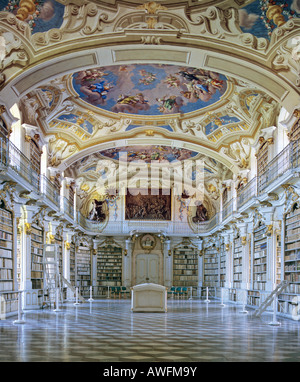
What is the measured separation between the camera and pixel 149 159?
27.7m

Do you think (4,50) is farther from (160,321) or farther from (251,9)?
(160,321)

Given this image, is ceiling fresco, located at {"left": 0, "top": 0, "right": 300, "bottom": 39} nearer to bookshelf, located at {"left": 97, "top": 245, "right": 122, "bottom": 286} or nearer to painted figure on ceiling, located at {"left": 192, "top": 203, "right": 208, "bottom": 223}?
painted figure on ceiling, located at {"left": 192, "top": 203, "right": 208, "bottom": 223}

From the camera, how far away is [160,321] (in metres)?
13.2

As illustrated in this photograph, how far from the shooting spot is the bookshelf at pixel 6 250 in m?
14.5

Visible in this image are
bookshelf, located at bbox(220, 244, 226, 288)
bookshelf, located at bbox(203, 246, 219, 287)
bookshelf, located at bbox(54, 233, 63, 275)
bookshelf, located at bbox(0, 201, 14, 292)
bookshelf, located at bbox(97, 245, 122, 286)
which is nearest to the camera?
bookshelf, located at bbox(0, 201, 14, 292)

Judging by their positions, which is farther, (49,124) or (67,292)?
(67,292)

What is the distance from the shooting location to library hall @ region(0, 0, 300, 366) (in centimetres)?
1019

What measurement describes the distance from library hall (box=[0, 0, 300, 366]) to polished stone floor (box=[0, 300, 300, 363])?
0.04 metres

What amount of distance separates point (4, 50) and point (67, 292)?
1478 cm

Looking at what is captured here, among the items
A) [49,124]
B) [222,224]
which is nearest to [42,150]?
[49,124]

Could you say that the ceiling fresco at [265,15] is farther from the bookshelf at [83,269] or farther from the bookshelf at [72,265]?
the bookshelf at [83,269]

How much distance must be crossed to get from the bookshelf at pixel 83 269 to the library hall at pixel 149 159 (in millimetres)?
136

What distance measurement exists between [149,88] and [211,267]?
1461cm

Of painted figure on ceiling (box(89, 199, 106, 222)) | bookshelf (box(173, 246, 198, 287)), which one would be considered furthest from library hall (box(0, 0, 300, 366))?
painted figure on ceiling (box(89, 199, 106, 222))
